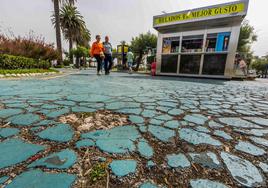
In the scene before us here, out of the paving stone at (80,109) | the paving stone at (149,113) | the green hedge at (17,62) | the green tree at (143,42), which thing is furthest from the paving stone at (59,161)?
the green tree at (143,42)

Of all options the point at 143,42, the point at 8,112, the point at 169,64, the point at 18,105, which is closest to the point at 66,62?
the point at 143,42

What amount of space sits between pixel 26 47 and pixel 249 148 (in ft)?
32.0

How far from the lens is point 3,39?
663 cm

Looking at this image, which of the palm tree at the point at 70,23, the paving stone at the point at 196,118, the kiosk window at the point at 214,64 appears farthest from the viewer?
the palm tree at the point at 70,23

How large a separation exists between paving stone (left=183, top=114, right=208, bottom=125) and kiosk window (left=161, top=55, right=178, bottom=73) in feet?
25.3

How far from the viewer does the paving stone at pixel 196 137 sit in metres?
1.25

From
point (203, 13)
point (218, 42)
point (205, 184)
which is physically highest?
point (203, 13)

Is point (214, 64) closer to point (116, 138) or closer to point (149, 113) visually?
point (149, 113)

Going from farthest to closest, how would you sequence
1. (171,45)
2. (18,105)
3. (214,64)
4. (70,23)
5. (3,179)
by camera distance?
1. (70,23)
2. (171,45)
3. (214,64)
4. (18,105)
5. (3,179)

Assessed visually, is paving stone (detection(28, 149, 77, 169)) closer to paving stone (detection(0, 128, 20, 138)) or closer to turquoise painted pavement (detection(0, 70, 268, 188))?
turquoise painted pavement (detection(0, 70, 268, 188))

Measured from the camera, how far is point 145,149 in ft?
Result: 3.65

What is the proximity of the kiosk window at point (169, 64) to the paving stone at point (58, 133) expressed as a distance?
8.70 meters

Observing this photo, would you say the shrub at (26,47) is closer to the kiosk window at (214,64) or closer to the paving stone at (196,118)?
the paving stone at (196,118)

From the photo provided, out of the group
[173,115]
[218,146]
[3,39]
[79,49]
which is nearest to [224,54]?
[173,115]
